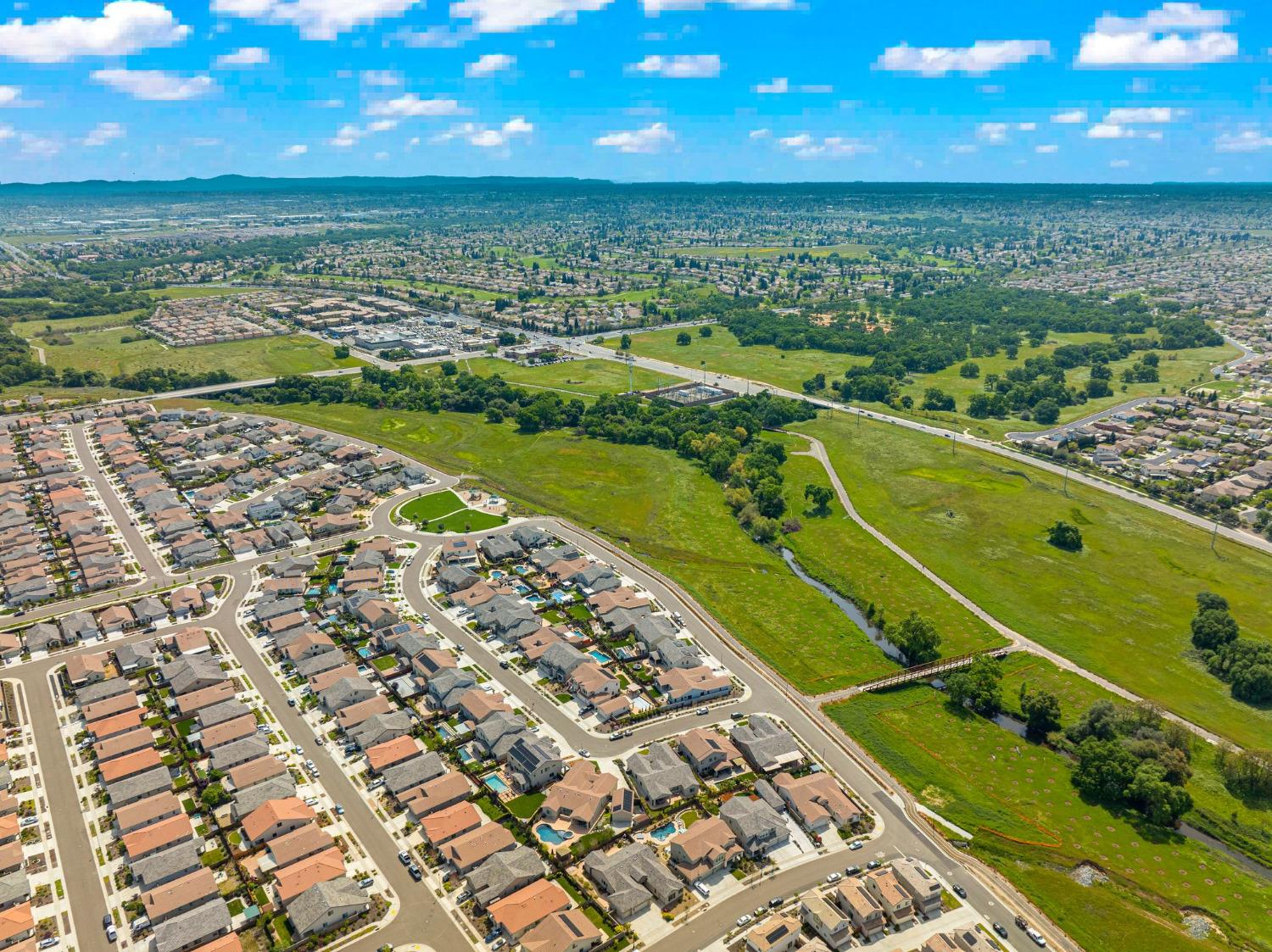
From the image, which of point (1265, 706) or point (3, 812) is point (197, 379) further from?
point (1265, 706)

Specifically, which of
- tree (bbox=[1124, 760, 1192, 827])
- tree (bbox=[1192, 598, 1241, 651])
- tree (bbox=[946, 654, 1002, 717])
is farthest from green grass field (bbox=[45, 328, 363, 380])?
tree (bbox=[1124, 760, 1192, 827])

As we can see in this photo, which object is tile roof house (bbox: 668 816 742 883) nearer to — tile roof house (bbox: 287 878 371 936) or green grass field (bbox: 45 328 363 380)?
tile roof house (bbox: 287 878 371 936)

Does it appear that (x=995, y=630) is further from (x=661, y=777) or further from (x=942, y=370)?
(x=942, y=370)

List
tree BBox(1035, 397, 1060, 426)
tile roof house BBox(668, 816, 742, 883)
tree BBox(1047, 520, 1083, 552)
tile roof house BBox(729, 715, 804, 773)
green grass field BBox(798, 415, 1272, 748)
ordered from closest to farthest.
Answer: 1. tile roof house BBox(668, 816, 742, 883)
2. tile roof house BBox(729, 715, 804, 773)
3. green grass field BBox(798, 415, 1272, 748)
4. tree BBox(1047, 520, 1083, 552)
5. tree BBox(1035, 397, 1060, 426)

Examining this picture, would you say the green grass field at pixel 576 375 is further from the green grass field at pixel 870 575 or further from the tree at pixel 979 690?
the tree at pixel 979 690

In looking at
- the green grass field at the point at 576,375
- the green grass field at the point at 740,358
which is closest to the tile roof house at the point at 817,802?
the green grass field at the point at 576,375
